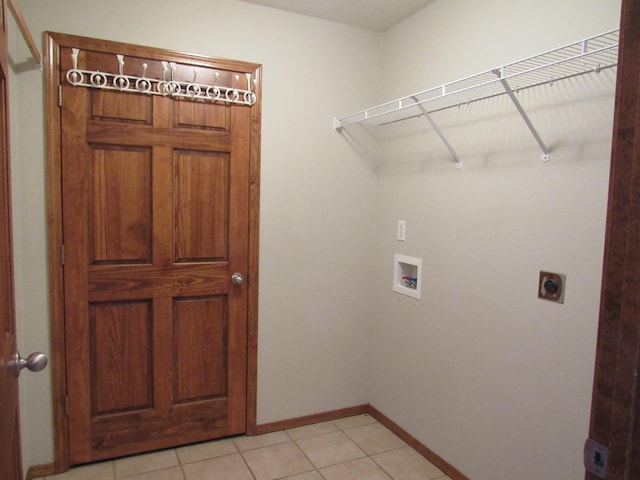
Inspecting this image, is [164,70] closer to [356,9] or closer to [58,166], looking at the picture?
[58,166]

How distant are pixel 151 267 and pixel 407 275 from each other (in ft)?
4.65

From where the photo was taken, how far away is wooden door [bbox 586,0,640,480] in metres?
0.69

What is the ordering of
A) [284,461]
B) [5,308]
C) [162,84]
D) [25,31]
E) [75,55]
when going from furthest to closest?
[284,461], [162,84], [75,55], [25,31], [5,308]

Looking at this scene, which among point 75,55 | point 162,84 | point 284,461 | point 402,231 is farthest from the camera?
→ point 402,231

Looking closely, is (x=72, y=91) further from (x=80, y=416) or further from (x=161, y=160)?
(x=80, y=416)

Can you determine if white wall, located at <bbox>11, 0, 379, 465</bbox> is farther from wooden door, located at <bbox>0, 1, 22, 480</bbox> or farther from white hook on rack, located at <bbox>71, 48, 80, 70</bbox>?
wooden door, located at <bbox>0, 1, 22, 480</bbox>

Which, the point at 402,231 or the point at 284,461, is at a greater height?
the point at 402,231

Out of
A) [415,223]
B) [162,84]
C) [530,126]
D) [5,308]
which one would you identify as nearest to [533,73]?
[530,126]

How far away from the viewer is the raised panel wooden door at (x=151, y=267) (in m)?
2.16

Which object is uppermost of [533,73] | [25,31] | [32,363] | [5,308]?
[25,31]

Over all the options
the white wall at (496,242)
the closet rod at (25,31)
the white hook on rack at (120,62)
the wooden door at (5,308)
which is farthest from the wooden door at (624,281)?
the white hook on rack at (120,62)

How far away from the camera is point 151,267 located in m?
2.30

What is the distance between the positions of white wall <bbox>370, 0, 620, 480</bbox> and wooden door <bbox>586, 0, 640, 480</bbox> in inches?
37.0

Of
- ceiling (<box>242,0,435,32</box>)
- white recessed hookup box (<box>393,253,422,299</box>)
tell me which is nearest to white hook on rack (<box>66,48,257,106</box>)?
ceiling (<box>242,0,435,32</box>)
